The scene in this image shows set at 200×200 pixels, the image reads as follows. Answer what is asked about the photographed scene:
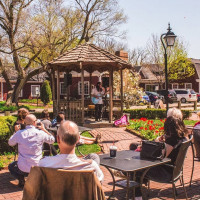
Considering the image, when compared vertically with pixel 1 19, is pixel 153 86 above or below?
below

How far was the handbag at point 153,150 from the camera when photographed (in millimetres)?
4363

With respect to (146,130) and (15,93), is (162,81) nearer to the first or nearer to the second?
(15,93)

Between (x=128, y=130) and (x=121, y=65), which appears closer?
(x=128, y=130)

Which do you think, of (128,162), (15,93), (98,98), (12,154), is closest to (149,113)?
(98,98)

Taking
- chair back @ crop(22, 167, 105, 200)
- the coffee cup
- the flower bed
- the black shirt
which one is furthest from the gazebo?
chair back @ crop(22, 167, 105, 200)

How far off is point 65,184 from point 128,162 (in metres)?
1.70

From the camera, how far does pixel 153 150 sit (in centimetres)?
440

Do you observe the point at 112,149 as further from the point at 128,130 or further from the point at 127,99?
the point at 127,99

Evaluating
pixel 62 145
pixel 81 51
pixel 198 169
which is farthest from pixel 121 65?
pixel 62 145

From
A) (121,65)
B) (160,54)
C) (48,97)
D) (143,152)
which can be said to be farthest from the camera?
(160,54)

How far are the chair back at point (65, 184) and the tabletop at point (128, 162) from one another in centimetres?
114

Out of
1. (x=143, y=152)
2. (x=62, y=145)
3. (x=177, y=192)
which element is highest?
(x=62, y=145)

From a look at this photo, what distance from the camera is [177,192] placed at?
5371 mm

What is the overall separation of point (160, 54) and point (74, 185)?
135 ft
